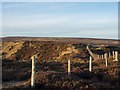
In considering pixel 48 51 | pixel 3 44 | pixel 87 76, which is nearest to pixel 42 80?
pixel 87 76

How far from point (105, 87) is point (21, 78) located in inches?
356

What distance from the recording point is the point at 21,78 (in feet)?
56.7

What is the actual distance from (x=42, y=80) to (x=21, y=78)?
4.72 meters

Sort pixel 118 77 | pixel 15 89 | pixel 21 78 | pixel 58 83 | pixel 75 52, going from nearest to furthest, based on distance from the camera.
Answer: pixel 15 89 → pixel 58 83 → pixel 118 77 → pixel 21 78 → pixel 75 52

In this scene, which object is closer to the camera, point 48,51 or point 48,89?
point 48,89

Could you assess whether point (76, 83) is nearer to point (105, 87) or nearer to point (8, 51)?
point (105, 87)

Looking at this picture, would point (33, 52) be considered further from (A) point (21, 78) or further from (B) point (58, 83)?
(B) point (58, 83)

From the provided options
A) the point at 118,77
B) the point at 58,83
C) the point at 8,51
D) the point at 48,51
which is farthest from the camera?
the point at 8,51

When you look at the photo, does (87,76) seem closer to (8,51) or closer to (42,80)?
(42,80)

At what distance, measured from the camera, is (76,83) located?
42.2ft

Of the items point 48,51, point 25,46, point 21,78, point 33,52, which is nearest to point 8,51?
point 25,46

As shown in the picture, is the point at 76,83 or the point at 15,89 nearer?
the point at 15,89

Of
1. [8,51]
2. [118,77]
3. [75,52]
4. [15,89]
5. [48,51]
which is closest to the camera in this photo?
[15,89]

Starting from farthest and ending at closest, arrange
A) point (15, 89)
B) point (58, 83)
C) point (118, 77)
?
point (118, 77) → point (58, 83) → point (15, 89)
